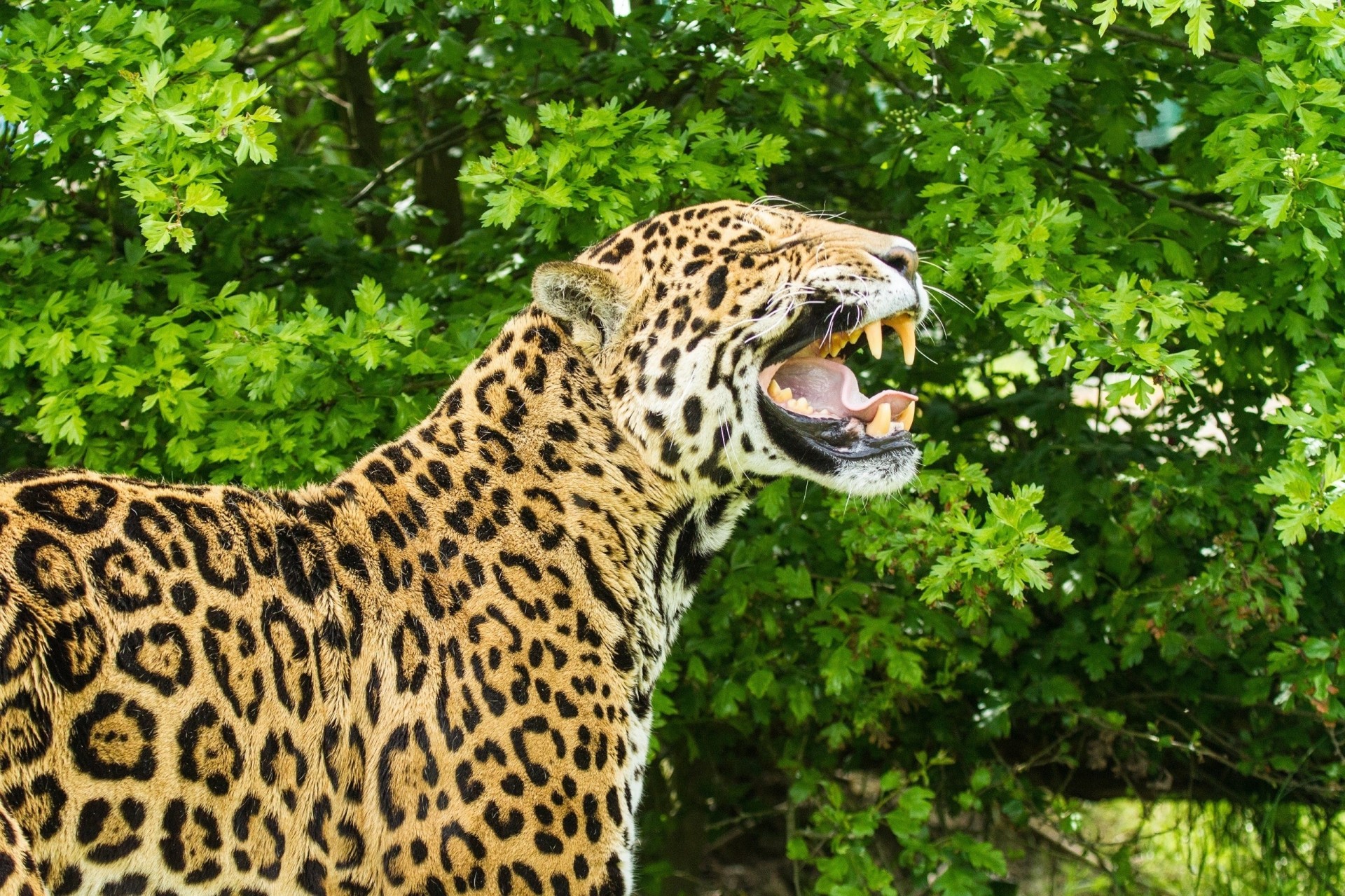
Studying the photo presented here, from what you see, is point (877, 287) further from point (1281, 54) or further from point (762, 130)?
point (762, 130)

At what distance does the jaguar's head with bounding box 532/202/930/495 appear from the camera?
Result: 4.25 meters

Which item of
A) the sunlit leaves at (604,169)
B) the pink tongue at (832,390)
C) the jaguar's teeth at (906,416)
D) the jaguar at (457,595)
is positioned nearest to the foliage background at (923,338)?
the sunlit leaves at (604,169)

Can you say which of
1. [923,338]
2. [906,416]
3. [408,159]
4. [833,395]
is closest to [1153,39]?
[923,338]

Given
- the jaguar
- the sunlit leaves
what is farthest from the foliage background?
the jaguar

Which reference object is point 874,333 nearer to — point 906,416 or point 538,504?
point 906,416

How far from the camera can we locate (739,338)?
4.27m

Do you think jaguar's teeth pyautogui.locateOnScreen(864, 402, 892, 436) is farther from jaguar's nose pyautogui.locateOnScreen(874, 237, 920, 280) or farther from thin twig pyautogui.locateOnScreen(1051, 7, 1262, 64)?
thin twig pyautogui.locateOnScreen(1051, 7, 1262, 64)

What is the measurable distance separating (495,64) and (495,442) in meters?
3.27

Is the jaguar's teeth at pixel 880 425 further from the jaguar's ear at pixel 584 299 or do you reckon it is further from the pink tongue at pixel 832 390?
the jaguar's ear at pixel 584 299

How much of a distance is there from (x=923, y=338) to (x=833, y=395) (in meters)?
2.62

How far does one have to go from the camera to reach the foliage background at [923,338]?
464 cm

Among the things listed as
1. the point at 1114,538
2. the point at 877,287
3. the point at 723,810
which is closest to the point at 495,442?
the point at 877,287

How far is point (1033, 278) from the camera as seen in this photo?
189 inches

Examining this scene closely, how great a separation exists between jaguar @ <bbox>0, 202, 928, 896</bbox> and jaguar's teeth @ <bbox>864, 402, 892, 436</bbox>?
11 mm
